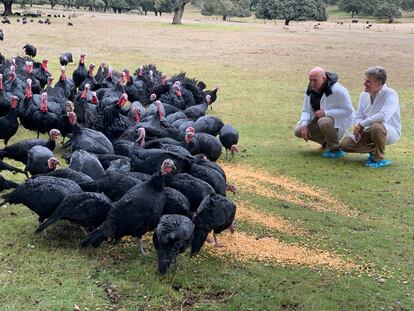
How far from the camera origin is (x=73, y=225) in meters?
5.66

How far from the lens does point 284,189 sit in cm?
751

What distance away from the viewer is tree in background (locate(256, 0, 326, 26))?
69.9m

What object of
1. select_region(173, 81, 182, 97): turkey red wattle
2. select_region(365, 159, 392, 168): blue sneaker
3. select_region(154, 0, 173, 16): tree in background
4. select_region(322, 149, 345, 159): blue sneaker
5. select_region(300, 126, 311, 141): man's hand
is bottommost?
select_region(322, 149, 345, 159): blue sneaker

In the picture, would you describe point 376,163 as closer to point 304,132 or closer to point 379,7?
point 304,132

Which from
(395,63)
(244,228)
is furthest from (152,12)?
(244,228)

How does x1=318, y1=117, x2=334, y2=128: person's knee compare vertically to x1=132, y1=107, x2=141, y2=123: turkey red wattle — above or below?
above

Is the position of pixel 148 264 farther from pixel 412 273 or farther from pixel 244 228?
pixel 412 273

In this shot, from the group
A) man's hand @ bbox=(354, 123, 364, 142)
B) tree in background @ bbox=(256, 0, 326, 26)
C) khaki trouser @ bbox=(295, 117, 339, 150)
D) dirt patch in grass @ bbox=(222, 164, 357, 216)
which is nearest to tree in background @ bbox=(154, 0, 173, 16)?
tree in background @ bbox=(256, 0, 326, 26)

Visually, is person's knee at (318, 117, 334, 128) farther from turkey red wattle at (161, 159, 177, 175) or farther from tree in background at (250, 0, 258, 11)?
tree in background at (250, 0, 258, 11)

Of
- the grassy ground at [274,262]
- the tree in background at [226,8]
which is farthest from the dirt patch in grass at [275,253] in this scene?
the tree in background at [226,8]

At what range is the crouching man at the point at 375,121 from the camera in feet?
27.9

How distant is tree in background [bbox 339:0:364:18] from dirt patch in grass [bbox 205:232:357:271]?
8206 centimetres

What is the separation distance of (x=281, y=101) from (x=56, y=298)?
423 inches

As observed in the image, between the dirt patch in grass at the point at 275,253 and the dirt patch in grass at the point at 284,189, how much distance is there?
1.39m
